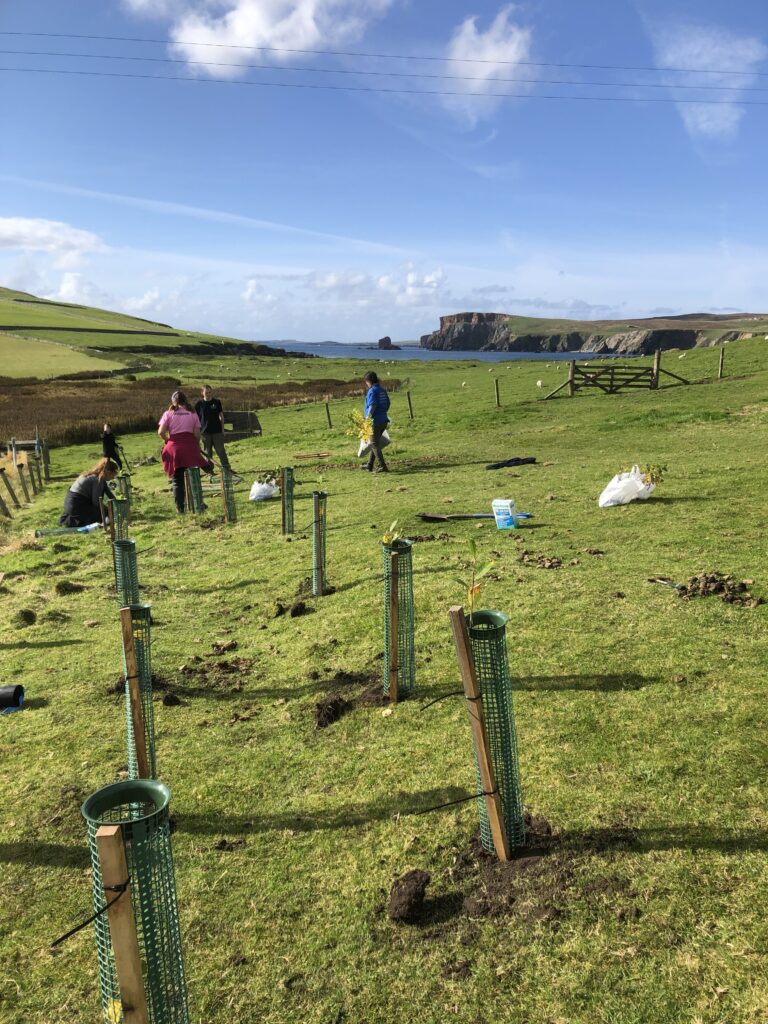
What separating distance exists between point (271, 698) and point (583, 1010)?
3.89 m

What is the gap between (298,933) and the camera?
3.57 meters

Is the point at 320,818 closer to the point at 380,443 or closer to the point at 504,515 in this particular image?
the point at 504,515

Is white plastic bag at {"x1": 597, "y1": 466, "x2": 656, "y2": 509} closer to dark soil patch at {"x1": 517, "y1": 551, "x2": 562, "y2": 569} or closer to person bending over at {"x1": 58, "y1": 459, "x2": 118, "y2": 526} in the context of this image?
dark soil patch at {"x1": 517, "y1": 551, "x2": 562, "y2": 569}

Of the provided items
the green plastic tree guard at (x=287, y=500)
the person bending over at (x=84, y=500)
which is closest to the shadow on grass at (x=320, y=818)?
the green plastic tree guard at (x=287, y=500)

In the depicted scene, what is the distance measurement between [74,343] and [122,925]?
5022 inches

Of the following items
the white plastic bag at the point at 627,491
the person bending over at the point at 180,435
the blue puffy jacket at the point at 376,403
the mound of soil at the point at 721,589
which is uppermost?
the blue puffy jacket at the point at 376,403

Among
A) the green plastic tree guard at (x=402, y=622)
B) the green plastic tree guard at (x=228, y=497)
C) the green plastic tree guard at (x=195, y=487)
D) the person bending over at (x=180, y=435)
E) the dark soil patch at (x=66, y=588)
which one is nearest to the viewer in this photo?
the green plastic tree guard at (x=402, y=622)

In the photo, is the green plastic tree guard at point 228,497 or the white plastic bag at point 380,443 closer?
the green plastic tree guard at point 228,497

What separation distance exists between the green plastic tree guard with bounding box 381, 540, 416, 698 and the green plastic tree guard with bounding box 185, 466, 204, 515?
9395 millimetres

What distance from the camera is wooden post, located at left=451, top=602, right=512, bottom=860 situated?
365cm

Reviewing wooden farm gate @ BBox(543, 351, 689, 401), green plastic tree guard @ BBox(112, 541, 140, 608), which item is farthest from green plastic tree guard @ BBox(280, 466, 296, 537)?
wooden farm gate @ BBox(543, 351, 689, 401)

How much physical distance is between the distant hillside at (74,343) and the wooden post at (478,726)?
76.4 metres

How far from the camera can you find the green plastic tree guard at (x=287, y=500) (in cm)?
1153

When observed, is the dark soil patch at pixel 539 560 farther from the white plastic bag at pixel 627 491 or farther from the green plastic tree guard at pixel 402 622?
the green plastic tree guard at pixel 402 622
